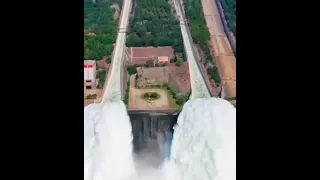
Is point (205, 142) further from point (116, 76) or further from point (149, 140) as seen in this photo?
point (116, 76)

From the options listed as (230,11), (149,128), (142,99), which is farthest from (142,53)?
(230,11)

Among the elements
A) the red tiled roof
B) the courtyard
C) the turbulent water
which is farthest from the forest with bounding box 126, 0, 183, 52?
the turbulent water

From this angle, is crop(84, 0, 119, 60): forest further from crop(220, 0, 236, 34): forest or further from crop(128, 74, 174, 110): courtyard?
crop(220, 0, 236, 34): forest

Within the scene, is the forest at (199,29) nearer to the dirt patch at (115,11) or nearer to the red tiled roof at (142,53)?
the red tiled roof at (142,53)

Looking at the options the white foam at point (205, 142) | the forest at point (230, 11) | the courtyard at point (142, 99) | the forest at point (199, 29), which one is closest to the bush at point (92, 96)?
the courtyard at point (142, 99)

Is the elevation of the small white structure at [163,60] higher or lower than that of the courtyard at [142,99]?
higher
